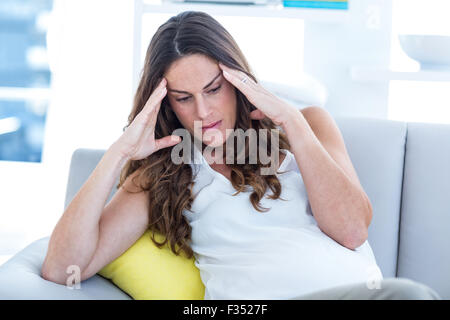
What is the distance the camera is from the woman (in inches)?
52.4

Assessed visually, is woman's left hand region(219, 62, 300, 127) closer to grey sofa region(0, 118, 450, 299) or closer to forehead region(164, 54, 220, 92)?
forehead region(164, 54, 220, 92)

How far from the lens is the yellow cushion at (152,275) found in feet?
4.62

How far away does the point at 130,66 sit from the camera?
110 inches

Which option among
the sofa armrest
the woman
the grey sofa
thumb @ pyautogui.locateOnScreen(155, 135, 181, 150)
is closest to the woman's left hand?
the woman

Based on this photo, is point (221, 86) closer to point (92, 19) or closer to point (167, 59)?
point (167, 59)

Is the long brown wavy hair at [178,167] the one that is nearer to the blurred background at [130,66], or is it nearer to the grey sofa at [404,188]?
the grey sofa at [404,188]

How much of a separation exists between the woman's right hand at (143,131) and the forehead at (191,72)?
4 centimetres

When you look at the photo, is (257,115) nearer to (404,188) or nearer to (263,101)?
(263,101)

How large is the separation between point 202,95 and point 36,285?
0.60 m

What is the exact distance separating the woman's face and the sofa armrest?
1.48 ft

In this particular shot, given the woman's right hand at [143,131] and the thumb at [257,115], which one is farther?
the thumb at [257,115]

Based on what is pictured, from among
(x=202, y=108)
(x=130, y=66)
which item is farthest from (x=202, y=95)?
(x=130, y=66)

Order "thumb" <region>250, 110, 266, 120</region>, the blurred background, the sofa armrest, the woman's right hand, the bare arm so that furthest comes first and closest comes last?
the blurred background, "thumb" <region>250, 110, 266, 120</region>, the woman's right hand, the bare arm, the sofa armrest

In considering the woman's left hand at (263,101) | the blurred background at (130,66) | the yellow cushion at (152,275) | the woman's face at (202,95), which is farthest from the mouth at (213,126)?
the blurred background at (130,66)
